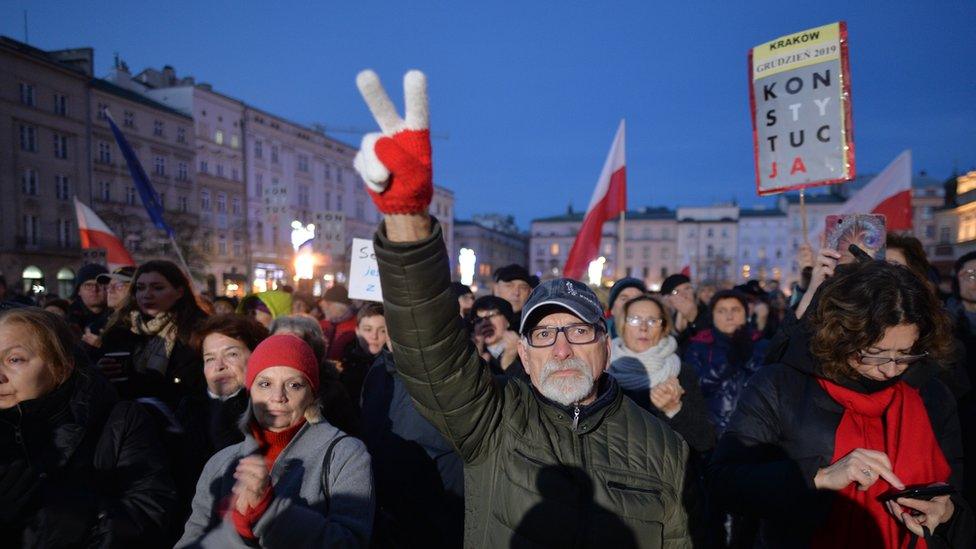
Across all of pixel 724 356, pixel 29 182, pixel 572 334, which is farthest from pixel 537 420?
pixel 29 182

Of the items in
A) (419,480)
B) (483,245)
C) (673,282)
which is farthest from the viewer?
(483,245)

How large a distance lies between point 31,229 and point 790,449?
45713mm

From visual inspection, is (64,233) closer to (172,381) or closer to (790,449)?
(172,381)

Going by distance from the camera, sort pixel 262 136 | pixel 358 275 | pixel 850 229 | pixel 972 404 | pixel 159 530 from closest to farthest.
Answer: pixel 159 530 < pixel 850 229 < pixel 972 404 < pixel 358 275 < pixel 262 136

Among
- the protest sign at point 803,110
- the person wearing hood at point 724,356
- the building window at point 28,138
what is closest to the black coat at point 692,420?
the person wearing hood at point 724,356

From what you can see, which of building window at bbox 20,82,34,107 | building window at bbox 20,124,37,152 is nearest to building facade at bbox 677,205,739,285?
building window at bbox 20,124,37,152

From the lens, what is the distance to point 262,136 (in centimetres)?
5425

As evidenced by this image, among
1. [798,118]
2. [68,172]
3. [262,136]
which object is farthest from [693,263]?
[798,118]

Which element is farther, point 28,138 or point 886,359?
point 28,138

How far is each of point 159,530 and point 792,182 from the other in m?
5.11

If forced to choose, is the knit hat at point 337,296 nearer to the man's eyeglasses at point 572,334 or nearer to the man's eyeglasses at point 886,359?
the man's eyeglasses at point 572,334

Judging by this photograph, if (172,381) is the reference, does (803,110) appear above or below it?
above

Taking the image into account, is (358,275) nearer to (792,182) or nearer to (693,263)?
(792,182)

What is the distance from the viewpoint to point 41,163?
37.8 metres
